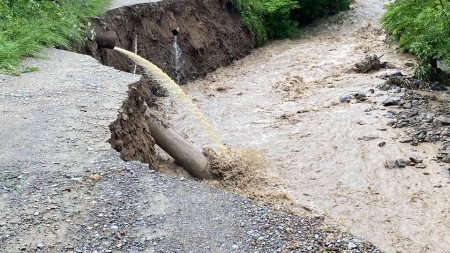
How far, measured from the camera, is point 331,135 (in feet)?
33.1

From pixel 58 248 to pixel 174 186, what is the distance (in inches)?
56.1

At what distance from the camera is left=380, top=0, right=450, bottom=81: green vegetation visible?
10.6 m

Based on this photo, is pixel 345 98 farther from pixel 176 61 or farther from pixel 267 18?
pixel 267 18

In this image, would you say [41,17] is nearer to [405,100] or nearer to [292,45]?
[405,100]

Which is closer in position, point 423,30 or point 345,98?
point 345,98

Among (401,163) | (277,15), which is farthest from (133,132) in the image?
(277,15)

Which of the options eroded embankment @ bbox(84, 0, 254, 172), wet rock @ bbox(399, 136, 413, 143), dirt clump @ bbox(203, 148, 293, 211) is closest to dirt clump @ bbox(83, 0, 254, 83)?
eroded embankment @ bbox(84, 0, 254, 172)

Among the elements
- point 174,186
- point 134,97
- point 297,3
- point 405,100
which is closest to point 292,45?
point 297,3

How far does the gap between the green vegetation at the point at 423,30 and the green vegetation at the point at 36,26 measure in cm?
738

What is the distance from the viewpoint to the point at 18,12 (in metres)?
10.4

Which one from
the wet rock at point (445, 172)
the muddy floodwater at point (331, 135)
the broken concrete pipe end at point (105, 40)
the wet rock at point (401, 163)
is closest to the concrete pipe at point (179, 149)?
the muddy floodwater at point (331, 135)

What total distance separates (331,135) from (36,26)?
6.22 metres

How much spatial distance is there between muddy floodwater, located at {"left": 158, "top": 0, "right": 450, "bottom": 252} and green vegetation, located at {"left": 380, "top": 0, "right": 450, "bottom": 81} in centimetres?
91

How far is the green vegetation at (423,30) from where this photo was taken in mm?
10648
